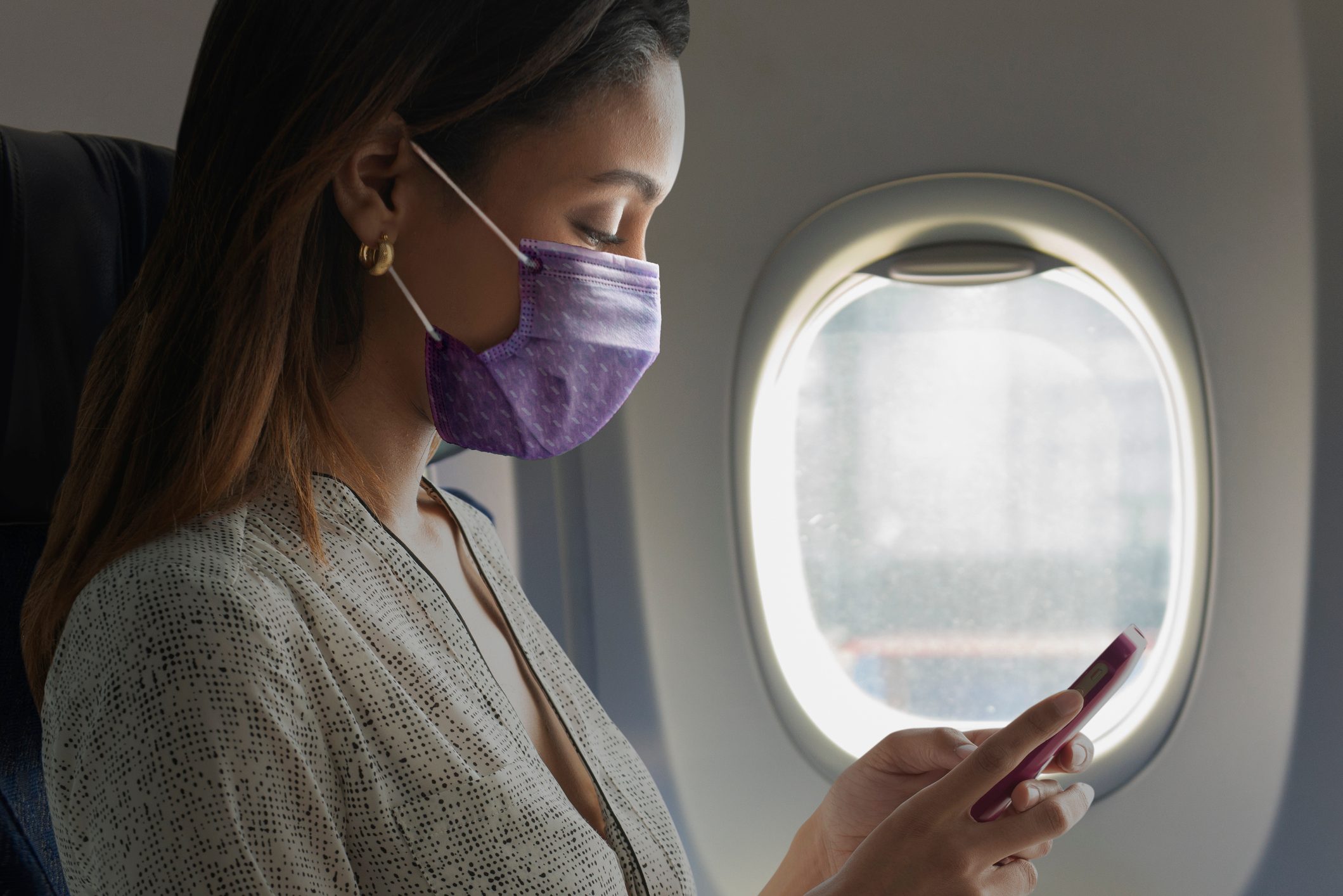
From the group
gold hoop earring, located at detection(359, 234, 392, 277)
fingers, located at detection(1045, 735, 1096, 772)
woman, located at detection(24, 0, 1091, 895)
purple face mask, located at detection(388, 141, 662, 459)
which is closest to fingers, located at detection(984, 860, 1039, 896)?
woman, located at detection(24, 0, 1091, 895)

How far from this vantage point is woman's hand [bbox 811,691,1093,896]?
855 millimetres

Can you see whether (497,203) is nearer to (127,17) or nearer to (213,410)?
(213,410)

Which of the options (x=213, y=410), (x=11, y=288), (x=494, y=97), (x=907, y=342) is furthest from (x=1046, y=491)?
(x=11, y=288)

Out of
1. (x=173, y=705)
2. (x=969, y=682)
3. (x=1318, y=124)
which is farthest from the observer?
(x=969, y=682)

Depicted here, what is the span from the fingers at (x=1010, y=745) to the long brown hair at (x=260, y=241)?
2.04 feet

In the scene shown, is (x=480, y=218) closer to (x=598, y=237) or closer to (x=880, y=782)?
(x=598, y=237)

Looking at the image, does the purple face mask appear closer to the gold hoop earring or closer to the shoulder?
the gold hoop earring

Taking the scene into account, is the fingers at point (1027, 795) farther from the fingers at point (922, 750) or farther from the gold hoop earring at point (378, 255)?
the gold hoop earring at point (378, 255)

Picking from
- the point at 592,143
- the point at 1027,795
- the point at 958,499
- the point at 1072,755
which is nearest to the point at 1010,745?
the point at 1027,795

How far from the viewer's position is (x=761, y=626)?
202 cm

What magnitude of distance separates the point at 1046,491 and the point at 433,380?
4.78 feet

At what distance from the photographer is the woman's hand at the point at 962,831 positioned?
2.81 feet

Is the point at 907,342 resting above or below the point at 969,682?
above

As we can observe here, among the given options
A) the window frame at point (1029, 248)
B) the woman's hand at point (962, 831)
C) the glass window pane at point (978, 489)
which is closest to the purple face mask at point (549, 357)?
the woman's hand at point (962, 831)
